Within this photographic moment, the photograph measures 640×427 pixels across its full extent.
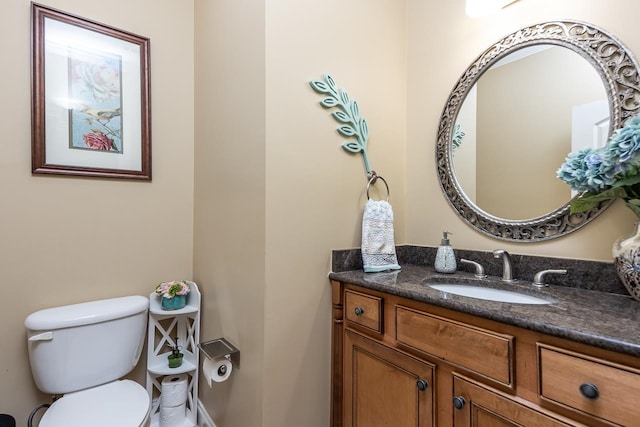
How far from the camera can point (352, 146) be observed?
1.44m

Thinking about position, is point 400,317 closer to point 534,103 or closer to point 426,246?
point 426,246

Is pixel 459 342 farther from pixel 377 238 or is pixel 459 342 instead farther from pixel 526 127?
pixel 526 127

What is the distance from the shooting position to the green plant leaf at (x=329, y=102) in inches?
53.4

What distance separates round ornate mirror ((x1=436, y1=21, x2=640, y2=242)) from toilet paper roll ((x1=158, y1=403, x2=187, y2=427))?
1739mm

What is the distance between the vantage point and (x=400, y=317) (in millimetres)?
1078

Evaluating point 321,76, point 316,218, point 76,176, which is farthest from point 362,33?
point 76,176

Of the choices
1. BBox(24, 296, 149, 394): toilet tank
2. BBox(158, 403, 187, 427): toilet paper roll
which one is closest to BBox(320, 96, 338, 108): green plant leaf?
BBox(24, 296, 149, 394): toilet tank

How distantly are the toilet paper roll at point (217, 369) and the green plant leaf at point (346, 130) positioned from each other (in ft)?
3.74

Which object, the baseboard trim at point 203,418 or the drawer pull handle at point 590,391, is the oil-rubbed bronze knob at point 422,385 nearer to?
the drawer pull handle at point 590,391

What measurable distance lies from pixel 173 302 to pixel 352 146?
1.24 m

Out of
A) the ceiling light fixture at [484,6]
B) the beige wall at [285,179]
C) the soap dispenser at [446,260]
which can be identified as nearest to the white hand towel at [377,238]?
the beige wall at [285,179]


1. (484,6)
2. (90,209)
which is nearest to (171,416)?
(90,209)

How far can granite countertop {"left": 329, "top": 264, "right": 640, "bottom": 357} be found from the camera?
658 millimetres

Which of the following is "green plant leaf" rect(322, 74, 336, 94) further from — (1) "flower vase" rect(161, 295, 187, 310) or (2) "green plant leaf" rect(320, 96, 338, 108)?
(1) "flower vase" rect(161, 295, 187, 310)
